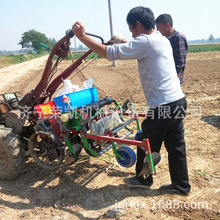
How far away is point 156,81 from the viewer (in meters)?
2.56

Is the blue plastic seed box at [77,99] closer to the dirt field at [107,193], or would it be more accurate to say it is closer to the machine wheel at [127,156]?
the machine wheel at [127,156]

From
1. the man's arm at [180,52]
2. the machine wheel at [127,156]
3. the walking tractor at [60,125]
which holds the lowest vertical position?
the machine wheel at [127,156]

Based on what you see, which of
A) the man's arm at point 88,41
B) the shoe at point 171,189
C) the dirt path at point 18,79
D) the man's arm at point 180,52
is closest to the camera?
the man's arm at point 88,41

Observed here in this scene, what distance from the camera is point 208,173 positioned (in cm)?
337

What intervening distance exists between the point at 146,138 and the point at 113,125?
30.6 inches

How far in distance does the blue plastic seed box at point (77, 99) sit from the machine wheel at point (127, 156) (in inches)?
34.6

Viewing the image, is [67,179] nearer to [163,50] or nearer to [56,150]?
[56,150]

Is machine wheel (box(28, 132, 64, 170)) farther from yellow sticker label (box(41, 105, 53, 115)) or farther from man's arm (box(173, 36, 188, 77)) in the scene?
man's arm (box(173, 36, 188, 77))

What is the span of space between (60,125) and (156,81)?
1589 millimetres

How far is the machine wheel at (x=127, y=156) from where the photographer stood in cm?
300

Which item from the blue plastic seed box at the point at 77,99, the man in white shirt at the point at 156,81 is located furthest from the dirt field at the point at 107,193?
the blue plastic seed box at the point at 77,99

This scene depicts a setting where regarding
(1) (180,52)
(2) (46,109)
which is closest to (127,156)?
(2) (46,109)

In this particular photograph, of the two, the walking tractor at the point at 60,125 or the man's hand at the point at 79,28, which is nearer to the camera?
the man's hand at the point at 79,28

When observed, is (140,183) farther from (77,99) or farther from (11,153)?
(11,153)
